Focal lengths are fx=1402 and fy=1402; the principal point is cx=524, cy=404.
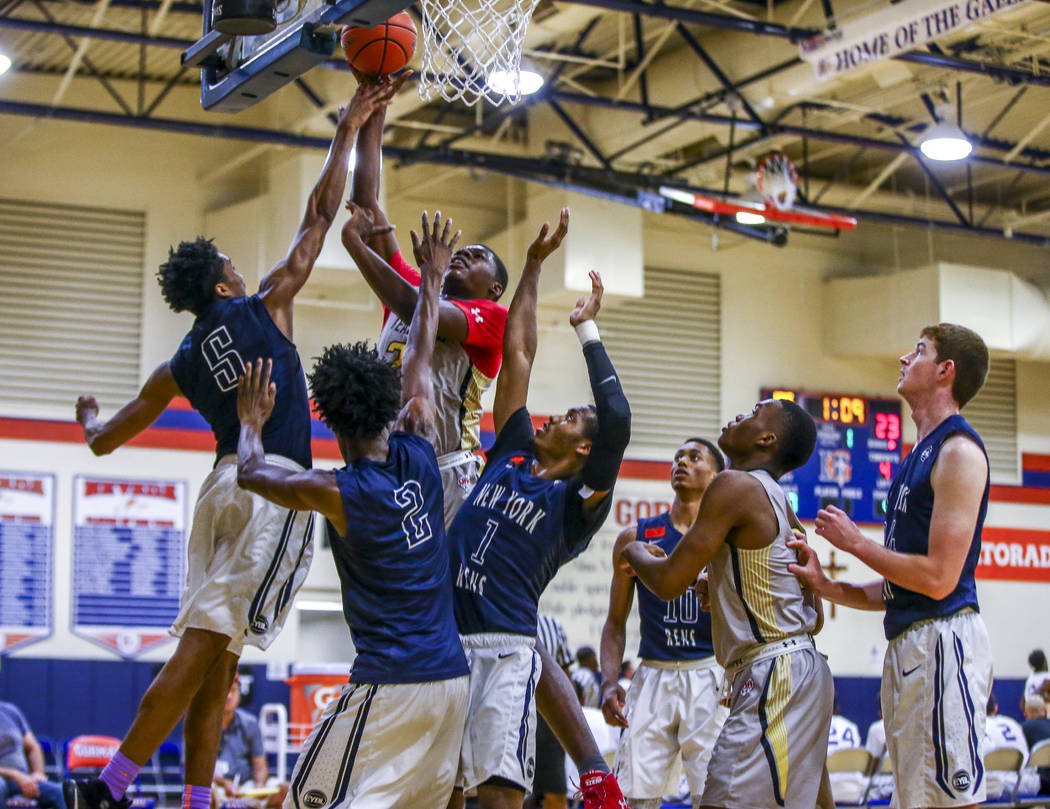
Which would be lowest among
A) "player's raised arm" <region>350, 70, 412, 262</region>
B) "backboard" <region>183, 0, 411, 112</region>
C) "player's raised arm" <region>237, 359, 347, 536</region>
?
"player's raised arm" <region>237, 359, 347, 536</region>

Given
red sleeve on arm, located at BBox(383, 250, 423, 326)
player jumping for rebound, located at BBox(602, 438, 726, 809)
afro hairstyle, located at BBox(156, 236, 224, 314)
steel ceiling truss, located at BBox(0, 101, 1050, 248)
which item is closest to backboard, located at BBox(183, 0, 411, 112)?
afro hairstyle, located at BBox(156, 236, 224, 314)

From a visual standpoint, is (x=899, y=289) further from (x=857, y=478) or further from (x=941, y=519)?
(x=941, y=519)

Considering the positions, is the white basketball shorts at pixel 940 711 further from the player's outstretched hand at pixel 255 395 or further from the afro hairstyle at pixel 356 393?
the player's outstretched hand at pixel 255 395

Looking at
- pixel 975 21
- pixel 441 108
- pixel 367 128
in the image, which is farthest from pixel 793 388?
pixel 367 128

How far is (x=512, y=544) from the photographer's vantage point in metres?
5.32

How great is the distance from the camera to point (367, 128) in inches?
245

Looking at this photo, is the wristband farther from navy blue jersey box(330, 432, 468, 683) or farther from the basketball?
the basketball

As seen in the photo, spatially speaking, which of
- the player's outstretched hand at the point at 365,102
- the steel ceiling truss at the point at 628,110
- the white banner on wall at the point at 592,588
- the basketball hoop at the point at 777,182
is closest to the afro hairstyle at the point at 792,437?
the player's outstretched hand at the point at 365,102

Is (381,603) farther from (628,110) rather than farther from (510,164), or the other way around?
(510,164)

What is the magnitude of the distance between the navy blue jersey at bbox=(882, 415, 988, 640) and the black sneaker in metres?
2.96

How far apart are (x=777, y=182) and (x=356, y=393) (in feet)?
37.3

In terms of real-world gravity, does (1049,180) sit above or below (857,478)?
above

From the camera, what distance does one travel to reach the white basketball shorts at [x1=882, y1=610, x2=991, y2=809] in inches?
195

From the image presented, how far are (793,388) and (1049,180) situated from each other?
15.5 ft
